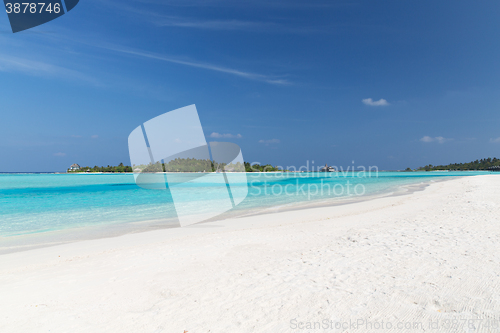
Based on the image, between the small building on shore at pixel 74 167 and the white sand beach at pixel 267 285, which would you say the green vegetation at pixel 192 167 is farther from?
the white sand beach at pixel 267 285

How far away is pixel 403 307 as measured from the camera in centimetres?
325

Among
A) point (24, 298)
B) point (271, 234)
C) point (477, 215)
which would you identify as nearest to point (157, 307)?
point (24, 298)

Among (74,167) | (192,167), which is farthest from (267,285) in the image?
(74,167)

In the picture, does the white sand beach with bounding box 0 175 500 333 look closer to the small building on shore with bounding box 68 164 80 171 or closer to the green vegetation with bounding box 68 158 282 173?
the green vegetation with bounding box 68 158 282 173

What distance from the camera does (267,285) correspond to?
409 centimetres

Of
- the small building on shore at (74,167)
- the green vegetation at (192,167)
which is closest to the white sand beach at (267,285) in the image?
the green vegetation at (192,167)

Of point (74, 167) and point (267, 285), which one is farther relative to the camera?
point (74, 167)

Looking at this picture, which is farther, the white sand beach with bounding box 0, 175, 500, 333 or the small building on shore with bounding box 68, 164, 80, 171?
the small building on shore with bounding box 68, 164, 80, 171

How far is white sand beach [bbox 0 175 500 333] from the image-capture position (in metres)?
3.09

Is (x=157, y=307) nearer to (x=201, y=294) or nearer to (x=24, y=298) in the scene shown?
(x=201, y=294)

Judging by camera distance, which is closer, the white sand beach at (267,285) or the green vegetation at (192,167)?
the white sand beach at (267,285)

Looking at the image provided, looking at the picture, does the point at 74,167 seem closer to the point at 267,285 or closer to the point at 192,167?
the point at 192,167

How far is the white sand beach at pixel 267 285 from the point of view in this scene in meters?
3.09

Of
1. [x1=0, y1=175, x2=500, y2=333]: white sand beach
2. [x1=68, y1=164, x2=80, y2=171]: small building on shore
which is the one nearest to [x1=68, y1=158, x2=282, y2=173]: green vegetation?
[x1=68, y1=164, x2=80, y2=171]: small building on shore
